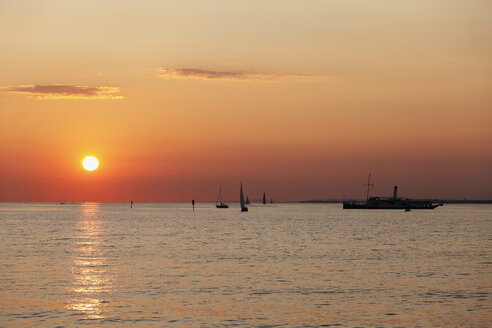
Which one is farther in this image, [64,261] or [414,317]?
[64,261]

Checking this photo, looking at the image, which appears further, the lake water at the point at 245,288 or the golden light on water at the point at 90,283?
the golden light on water at the point at 90,283

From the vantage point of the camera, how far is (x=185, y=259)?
75.3 m

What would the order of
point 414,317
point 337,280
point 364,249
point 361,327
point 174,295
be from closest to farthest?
point 361,327, point 414,317, point 174,295, point 337,280, point 364,249

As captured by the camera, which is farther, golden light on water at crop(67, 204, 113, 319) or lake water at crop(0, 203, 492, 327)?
golden light on water at crop(67, 204, 113, 319)

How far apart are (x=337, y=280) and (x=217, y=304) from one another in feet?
49.5

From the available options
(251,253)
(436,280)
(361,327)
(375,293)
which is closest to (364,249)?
(251,253)

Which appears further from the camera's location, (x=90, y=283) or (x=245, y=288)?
(x=90, y=283)

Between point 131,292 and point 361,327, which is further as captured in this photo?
point 131,292

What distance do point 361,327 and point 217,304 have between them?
10531mm

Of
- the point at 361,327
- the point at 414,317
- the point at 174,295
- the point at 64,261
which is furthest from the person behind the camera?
the point at 64,261

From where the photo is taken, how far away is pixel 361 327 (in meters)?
38.1

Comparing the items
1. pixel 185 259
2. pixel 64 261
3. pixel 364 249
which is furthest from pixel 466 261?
pixel 64 261

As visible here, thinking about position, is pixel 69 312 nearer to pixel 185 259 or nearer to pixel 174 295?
pixel 174 295

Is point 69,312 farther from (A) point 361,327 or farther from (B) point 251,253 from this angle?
(B) point 251,253
